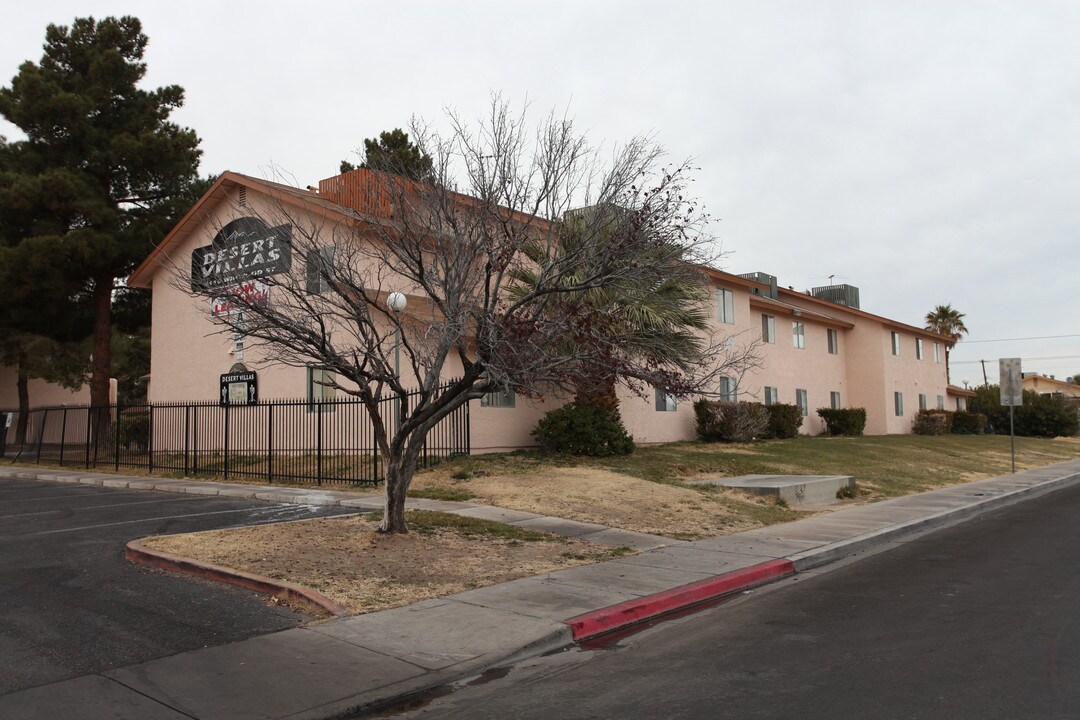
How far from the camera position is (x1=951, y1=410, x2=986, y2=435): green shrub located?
45.8 meters

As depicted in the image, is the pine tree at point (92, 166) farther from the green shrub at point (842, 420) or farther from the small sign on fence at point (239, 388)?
the green shrub at point (842, 420)

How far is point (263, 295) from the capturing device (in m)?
10.9

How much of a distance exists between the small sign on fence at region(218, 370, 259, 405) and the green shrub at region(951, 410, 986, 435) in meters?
37.5

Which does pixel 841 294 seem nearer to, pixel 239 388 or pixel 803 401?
pixel 803 401

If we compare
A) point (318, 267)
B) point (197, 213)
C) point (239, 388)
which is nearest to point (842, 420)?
point (239, 388)

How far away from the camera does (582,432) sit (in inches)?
827

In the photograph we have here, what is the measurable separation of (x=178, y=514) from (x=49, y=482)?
9491mm

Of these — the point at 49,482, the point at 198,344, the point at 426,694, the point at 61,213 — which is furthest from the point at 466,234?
the point at 61,213

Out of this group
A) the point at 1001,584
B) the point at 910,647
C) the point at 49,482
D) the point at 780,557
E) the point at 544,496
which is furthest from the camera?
the point at 49,482

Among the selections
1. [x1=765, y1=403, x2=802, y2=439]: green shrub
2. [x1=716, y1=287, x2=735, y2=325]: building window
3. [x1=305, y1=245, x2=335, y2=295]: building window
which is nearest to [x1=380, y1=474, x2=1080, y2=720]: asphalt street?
[x1=305, y1=245, x2=335, y2=295]: building window

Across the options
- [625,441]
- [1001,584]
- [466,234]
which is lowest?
[1001,584]

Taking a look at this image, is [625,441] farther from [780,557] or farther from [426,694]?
[426,694]

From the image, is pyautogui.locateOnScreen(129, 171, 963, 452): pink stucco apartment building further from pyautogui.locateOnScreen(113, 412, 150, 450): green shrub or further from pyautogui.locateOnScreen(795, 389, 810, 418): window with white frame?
pyautogui.locateOnScreen(113, 412, 150, 450): green shrub

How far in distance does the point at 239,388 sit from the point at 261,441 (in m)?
2.23
